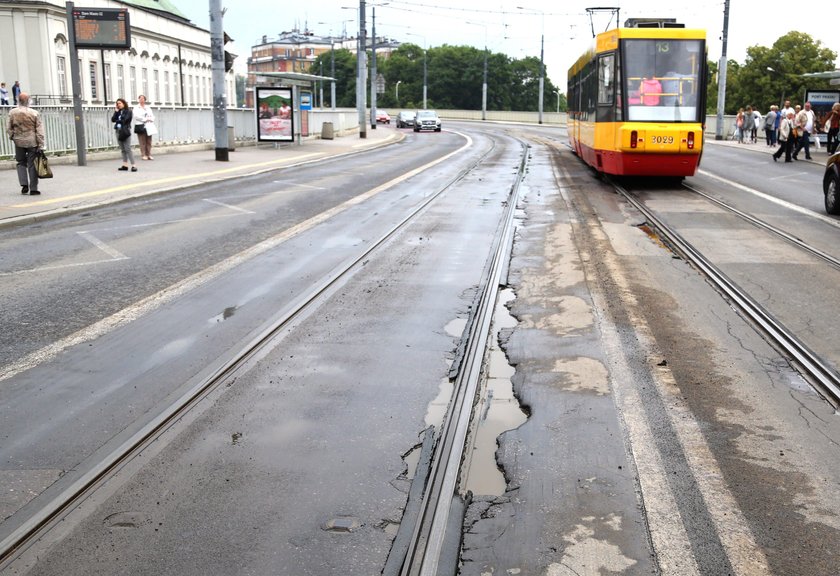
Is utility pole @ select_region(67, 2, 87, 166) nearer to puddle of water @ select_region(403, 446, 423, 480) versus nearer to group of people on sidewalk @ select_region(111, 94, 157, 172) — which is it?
group of people on sidewalk @ select_region(111, 94, 157, 172)

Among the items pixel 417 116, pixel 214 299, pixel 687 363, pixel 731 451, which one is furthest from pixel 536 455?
pixel 417 116

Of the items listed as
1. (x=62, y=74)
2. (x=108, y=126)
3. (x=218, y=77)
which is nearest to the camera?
(x=108, y=126)

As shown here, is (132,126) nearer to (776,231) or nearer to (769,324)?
(776,231)

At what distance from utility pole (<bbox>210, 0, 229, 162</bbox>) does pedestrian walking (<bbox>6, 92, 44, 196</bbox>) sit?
10.4m

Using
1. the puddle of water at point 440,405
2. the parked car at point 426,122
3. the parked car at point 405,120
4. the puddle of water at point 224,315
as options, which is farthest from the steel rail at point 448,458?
the parked car at point 405,120

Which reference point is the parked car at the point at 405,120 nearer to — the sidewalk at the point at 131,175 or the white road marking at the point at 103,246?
the sidewalk at the point at 131,175

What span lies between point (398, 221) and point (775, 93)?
9175cm

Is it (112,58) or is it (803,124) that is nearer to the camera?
(803,124)

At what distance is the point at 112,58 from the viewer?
55969mm

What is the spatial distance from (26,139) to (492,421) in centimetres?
1362

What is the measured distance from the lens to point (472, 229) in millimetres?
13430

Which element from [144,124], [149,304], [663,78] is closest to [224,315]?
[149,304]

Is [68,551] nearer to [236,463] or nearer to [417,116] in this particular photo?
[236,463]

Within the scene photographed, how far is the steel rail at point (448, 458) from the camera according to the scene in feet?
12.4
